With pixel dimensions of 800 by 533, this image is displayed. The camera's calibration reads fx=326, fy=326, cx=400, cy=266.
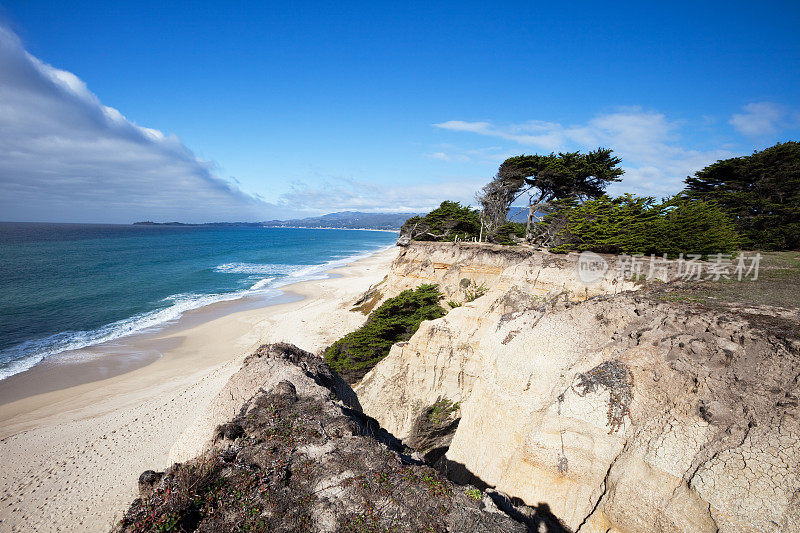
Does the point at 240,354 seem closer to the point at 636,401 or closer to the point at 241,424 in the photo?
the point at 241,424

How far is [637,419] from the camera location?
620cm

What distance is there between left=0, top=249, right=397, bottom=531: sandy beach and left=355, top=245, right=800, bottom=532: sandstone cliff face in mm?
12938

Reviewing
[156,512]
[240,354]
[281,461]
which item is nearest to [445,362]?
[281,461]

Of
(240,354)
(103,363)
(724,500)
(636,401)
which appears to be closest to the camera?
(724,500)

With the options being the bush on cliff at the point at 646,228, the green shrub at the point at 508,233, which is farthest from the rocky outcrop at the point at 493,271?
the green shrub at the point at 508,233

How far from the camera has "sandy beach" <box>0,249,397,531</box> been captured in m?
11.7

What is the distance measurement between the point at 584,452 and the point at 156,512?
292 inches

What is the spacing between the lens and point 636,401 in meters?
6.34

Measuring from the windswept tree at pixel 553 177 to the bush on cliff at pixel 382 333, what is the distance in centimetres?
1029

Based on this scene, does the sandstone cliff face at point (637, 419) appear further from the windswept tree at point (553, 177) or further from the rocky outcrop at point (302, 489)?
the windswept tree at point (553, 177)

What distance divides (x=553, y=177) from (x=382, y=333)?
17.3 metres

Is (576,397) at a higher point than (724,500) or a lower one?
higher

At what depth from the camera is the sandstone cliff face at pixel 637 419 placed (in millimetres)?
5094

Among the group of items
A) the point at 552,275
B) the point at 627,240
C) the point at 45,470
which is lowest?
the point at 45,470
